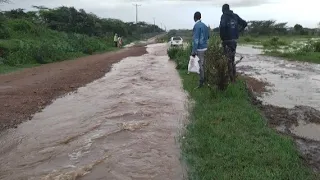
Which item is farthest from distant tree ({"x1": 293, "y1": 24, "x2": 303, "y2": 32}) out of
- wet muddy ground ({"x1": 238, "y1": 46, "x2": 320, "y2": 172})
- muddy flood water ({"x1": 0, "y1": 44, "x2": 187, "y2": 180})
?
muddy flood water ({"x1": 0, "y1": 44, "x2": 187, "y2": 180})

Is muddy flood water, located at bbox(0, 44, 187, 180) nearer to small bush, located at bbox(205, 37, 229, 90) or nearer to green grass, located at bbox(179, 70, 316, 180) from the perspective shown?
green grass, located at bbox(179, 70, 316, 180)

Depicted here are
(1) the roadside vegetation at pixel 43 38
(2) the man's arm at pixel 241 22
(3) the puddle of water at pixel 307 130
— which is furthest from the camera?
(1) the roadside vegetation at pixel 43 38

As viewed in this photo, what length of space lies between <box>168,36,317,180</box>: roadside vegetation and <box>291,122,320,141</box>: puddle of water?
60 centimetres

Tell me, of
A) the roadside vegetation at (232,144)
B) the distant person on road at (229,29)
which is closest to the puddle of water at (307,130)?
the roadside vegetation at (232,144)

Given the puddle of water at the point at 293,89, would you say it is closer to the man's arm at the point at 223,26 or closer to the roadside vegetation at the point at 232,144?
the roadside vegetation at the point at 232,144

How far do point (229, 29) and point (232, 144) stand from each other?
4852 mm

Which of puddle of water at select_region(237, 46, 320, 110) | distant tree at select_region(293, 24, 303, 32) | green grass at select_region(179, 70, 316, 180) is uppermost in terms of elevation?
distant tree at select_region(293, 24, 303, 32)

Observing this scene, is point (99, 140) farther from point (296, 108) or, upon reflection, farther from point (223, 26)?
point (223, 26)

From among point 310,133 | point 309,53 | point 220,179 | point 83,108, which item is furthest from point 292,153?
point 309,53

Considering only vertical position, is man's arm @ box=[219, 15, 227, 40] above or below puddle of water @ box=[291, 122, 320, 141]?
above

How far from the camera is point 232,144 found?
5473 millimetres

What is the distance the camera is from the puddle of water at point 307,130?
21.6 ft

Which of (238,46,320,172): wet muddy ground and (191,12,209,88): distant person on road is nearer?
(238,46,320,172): wet muddy ground

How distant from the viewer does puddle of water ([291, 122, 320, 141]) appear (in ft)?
21.6
